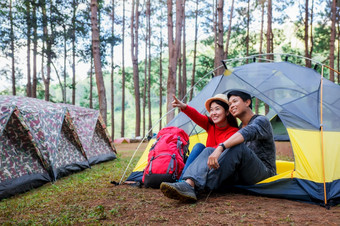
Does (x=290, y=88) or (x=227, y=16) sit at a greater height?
(x=227, y=16)

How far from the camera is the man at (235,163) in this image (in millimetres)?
2811

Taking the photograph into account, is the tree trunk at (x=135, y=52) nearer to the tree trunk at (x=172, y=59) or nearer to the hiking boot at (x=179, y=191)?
the tree trunk at (x=172, y=59)

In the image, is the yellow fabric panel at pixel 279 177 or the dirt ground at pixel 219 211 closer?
the dirt ground at pixel 219 211

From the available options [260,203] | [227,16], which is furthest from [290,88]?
[227,16]

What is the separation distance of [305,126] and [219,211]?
1417 millimetres

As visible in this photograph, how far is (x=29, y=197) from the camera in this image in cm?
404

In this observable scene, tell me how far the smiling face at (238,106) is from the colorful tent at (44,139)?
3233mm

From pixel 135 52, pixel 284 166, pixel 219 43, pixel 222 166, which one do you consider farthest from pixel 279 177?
pixel 135 52

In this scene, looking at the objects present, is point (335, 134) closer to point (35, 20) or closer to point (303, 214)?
point (303, 214)

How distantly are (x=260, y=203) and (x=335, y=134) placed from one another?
1.13 m

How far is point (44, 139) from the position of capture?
507 cm

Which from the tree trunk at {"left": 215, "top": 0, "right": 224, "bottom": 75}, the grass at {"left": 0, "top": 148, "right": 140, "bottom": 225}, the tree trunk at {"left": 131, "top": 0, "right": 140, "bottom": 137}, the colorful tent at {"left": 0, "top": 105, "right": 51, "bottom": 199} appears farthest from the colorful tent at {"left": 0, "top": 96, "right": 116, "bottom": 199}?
the tree trunk at {"left": 131, "top": 0, "right": 140, "bottom": 137}

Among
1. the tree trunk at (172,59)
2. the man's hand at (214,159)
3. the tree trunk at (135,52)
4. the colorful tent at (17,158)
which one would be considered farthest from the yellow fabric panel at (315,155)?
the tree trunk at (135,52)

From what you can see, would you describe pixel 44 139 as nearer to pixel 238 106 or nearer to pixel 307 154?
pixel 238 106
